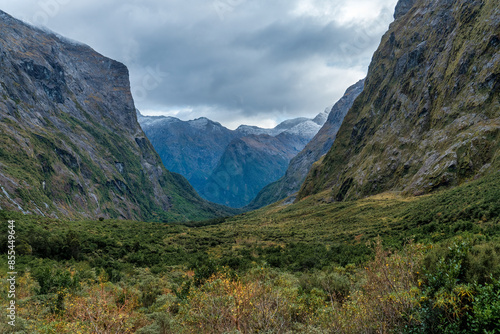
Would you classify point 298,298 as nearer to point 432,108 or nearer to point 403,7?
point 432,108

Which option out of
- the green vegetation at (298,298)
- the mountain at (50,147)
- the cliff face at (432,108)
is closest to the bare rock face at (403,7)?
the cliff face at (432,108)

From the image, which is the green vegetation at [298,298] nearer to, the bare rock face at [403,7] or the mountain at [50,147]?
the mountain at [50,147]

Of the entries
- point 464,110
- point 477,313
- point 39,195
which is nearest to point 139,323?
point 477,313

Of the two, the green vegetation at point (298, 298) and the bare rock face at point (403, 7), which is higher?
the bare rock face at point (403, 7)

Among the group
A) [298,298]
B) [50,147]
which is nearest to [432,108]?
[298,298]

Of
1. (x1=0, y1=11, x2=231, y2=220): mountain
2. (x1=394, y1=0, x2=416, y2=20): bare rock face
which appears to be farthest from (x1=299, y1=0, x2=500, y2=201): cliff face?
(x1=0, y1=11, x2=231, y2=220): mountain

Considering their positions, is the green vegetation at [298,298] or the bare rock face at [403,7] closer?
the green vegetation at [298,298]

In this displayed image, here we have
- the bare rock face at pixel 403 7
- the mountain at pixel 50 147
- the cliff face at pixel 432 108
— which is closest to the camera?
the cliff face at pixel 432 108

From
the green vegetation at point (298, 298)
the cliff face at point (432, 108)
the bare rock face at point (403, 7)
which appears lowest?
the green vegetation at point (298, 298)

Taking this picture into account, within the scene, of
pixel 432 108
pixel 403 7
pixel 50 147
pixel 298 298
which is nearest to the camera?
pixel 298 298

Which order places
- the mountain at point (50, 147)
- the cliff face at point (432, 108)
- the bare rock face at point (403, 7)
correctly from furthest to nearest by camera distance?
the bare rock face at point (403, 7)
the mountain at point (50, 147)
the cliff face at point (432, 108)
